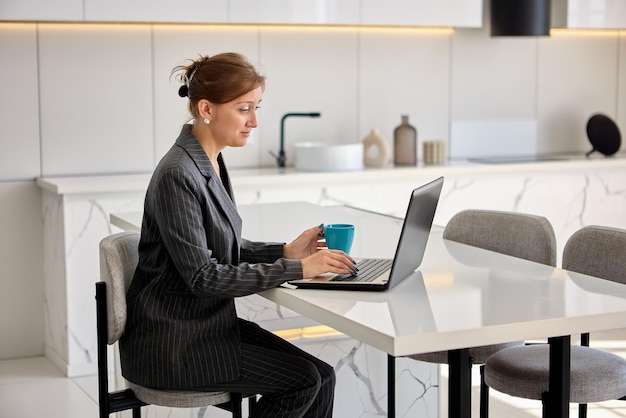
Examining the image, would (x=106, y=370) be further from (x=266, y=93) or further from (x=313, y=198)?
(x=266, y=93)

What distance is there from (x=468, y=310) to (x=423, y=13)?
10.3 feet

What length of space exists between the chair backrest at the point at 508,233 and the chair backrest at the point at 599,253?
11 centimetres

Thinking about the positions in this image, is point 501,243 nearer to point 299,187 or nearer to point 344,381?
point 344,381

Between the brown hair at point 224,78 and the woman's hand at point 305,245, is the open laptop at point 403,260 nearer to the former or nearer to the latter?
the woman's hand at point 305,245

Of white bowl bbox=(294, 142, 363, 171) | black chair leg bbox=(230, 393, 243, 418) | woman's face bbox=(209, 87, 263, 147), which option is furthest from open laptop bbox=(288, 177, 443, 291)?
white bowl bbox=(294, 142, 363, 171)

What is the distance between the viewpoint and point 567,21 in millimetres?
5262

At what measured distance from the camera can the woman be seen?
7.30ft

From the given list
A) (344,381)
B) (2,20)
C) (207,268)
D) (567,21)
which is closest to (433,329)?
(207,268)

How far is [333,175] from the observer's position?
4.52m

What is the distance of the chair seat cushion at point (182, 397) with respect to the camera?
2311 mm

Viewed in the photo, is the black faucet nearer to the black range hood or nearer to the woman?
the black range hood

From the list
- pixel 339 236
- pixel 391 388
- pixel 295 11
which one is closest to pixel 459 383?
pixel 339 236

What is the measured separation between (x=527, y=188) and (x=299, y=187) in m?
1.23

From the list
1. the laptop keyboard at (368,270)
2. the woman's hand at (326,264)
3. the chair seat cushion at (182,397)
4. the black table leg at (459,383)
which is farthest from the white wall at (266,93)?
the black table leg at (459,383)
